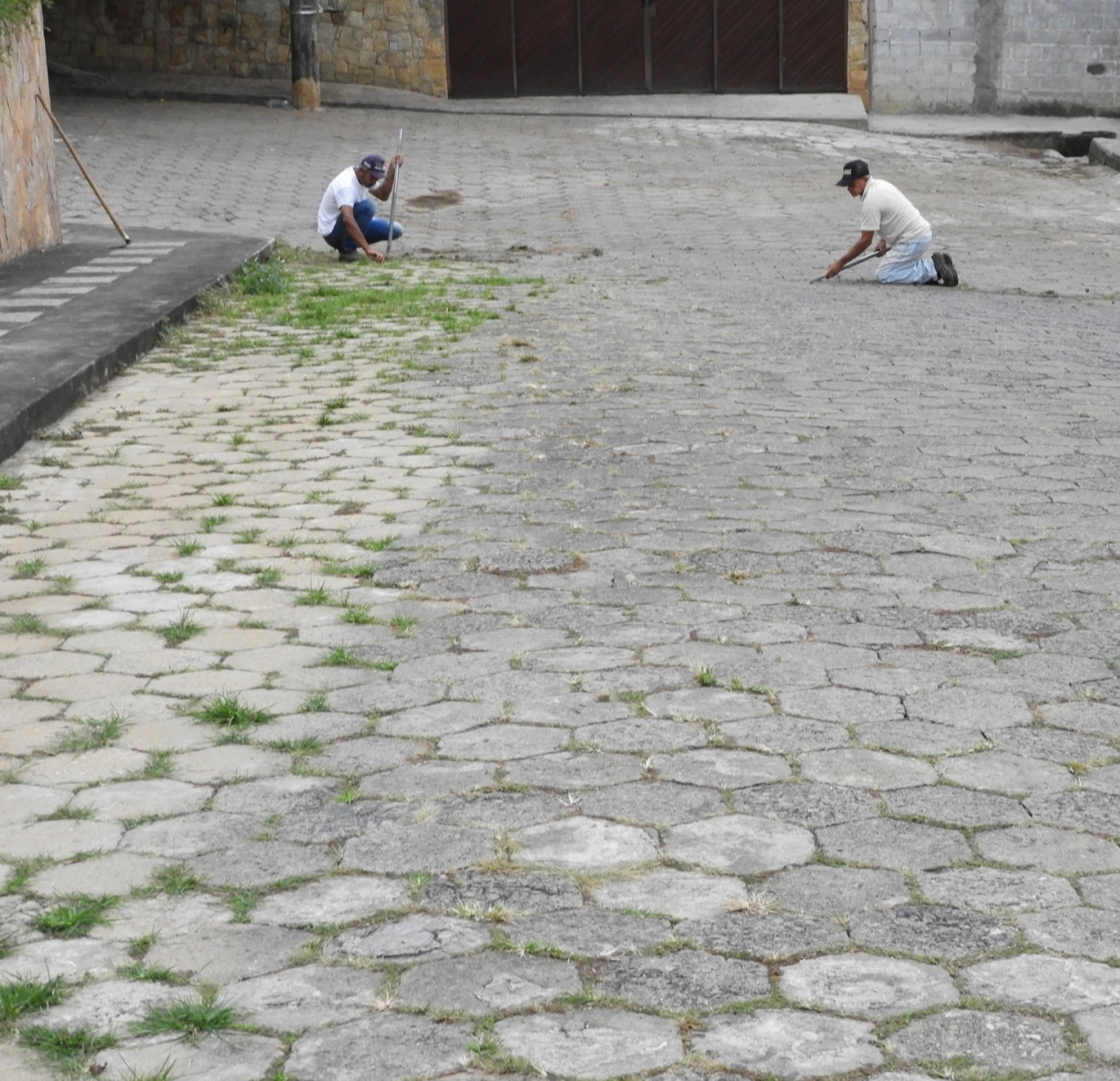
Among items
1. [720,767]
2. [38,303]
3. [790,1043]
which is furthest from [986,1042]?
[38,303]

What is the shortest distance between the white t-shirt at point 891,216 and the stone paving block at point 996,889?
928 cm

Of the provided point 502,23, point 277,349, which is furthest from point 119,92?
point 277,349

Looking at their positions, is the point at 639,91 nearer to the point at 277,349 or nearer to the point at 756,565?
the point at 277,349

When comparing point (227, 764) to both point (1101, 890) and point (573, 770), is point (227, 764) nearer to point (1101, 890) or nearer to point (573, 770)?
point (573, 770)

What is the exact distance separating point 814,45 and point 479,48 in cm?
443

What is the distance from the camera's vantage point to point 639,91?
22.8 metres

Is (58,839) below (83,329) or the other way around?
below

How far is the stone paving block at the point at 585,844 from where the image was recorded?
338cm

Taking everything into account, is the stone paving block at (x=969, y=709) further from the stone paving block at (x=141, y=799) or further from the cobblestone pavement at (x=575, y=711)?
the stone paving block at (x=141, y=799)

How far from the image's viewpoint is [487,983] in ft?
9.62

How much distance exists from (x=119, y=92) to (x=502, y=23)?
5.04 m

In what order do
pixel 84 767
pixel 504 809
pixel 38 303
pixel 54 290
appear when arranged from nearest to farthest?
pixel 504 809 < pixel 84 767 < pixel 38 303 < pixel 54 290

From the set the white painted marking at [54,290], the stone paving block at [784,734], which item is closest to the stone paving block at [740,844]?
the stone paving block at [784,734]

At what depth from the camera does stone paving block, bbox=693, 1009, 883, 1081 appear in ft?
8.78
